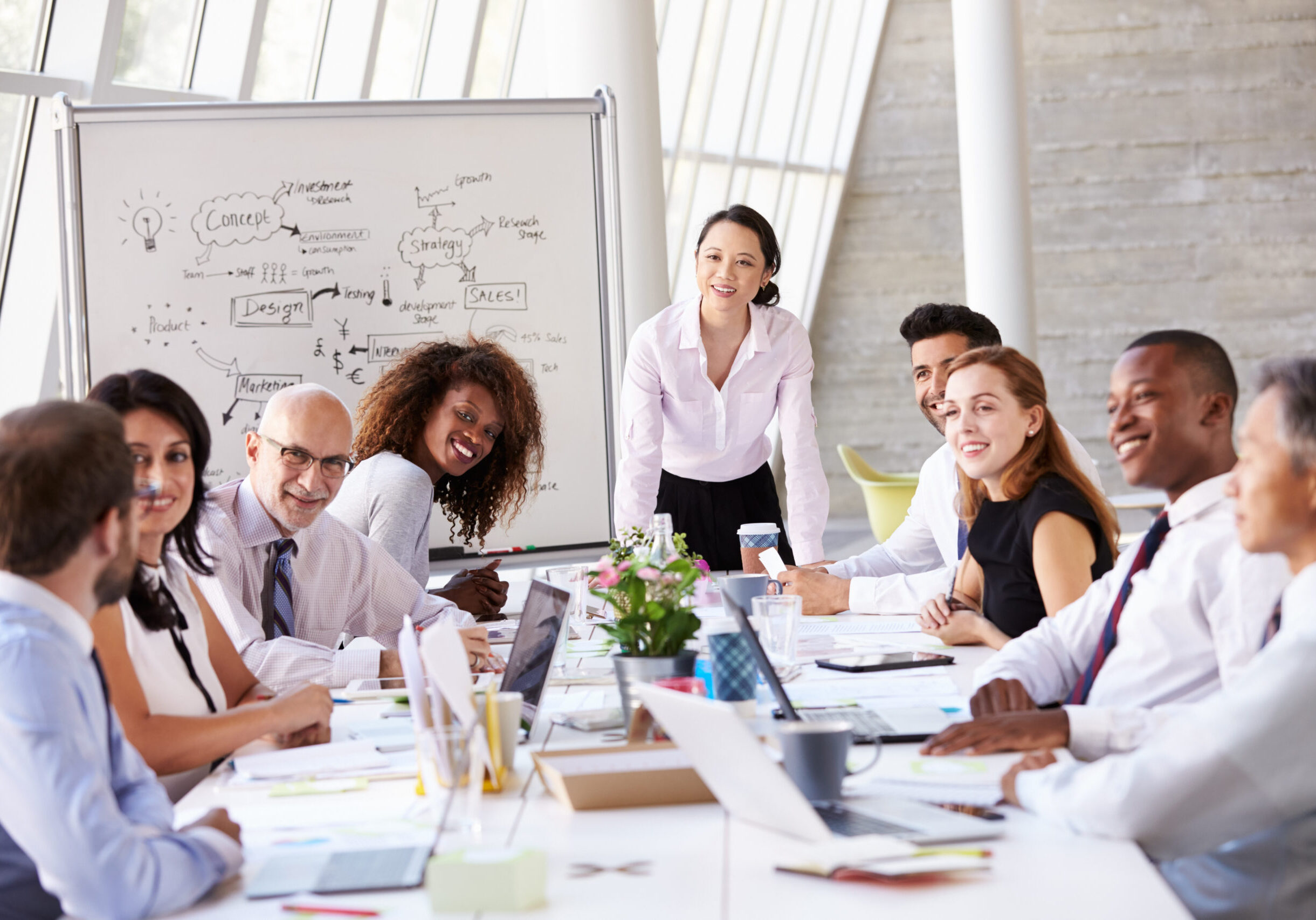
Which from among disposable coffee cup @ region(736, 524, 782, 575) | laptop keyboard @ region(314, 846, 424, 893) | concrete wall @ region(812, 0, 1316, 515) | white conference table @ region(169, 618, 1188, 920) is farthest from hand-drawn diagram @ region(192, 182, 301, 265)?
concrete wall @ region(812, 0, 1316, 515)

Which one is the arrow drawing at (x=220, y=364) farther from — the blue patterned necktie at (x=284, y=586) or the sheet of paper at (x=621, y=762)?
the sheet of paper at (x=621, y=762)

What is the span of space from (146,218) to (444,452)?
1.31 m

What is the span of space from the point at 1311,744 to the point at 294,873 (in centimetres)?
101

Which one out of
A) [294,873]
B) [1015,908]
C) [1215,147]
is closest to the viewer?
[1015,908]

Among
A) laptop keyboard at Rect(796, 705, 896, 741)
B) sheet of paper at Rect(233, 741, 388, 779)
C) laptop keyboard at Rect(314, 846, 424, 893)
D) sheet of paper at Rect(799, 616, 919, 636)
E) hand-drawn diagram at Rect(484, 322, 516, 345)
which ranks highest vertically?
hand-drawn diagram at Rect(484, 322, 516, 345)

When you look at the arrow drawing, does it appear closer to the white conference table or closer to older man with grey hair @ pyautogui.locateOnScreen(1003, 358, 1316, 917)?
the white conference table

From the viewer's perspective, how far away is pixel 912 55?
438 inches

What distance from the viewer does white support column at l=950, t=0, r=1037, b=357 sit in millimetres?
8320

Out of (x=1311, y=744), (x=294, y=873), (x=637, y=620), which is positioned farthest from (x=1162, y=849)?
(x=294, y=873)

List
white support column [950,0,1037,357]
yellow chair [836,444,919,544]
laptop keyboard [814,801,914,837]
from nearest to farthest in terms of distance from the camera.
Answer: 1. laptop keyboard [814,801,914,837]
2. yellow chair [836,444,919,544]
3. white support column [950,0,1037,357]

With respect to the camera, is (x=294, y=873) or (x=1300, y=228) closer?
(x=294, y=873)

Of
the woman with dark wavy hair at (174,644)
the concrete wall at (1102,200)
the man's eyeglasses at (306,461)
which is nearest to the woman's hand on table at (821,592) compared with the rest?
the man's eyeglasses at (306,461)

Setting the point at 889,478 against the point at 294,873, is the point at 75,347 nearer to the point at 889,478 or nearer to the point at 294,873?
the point at 294,873

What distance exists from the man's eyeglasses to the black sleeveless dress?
1.27m
